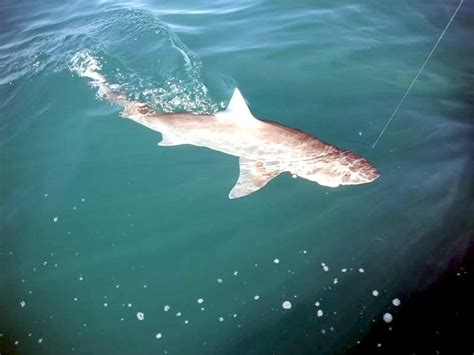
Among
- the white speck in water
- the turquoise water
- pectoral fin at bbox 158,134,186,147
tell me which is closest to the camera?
the white speck in water

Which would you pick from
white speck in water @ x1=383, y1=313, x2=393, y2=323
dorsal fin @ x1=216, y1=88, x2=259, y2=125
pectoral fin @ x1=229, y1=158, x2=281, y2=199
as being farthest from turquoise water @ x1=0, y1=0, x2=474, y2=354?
dorsal fin @ x1=216, y1=88, x2=259, y2=125

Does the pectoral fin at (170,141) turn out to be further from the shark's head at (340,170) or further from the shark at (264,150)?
the shark's head at (340,170)

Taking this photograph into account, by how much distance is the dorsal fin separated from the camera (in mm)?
4723

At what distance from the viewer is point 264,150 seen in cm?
480

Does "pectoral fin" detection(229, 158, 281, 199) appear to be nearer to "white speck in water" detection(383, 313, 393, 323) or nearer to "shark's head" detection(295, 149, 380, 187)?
"shark's head" detection(295, 149, 380, 187)

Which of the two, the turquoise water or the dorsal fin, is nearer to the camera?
the turquoise water

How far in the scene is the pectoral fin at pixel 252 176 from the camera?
15.2 feet

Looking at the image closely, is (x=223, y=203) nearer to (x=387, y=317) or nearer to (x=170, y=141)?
(x=170, y=141)

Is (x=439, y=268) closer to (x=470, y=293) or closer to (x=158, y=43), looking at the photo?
(x=470, y=293)

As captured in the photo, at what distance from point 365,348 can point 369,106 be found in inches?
147

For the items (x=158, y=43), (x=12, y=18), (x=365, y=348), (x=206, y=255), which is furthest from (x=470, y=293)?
(x=12, y=18)

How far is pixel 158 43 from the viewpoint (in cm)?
780

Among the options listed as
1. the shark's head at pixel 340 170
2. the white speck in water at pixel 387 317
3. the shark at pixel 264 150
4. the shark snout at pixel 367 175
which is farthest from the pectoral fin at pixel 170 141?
the white speck in water at pixel 387 317

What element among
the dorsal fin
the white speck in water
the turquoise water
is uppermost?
the dorsal fin
